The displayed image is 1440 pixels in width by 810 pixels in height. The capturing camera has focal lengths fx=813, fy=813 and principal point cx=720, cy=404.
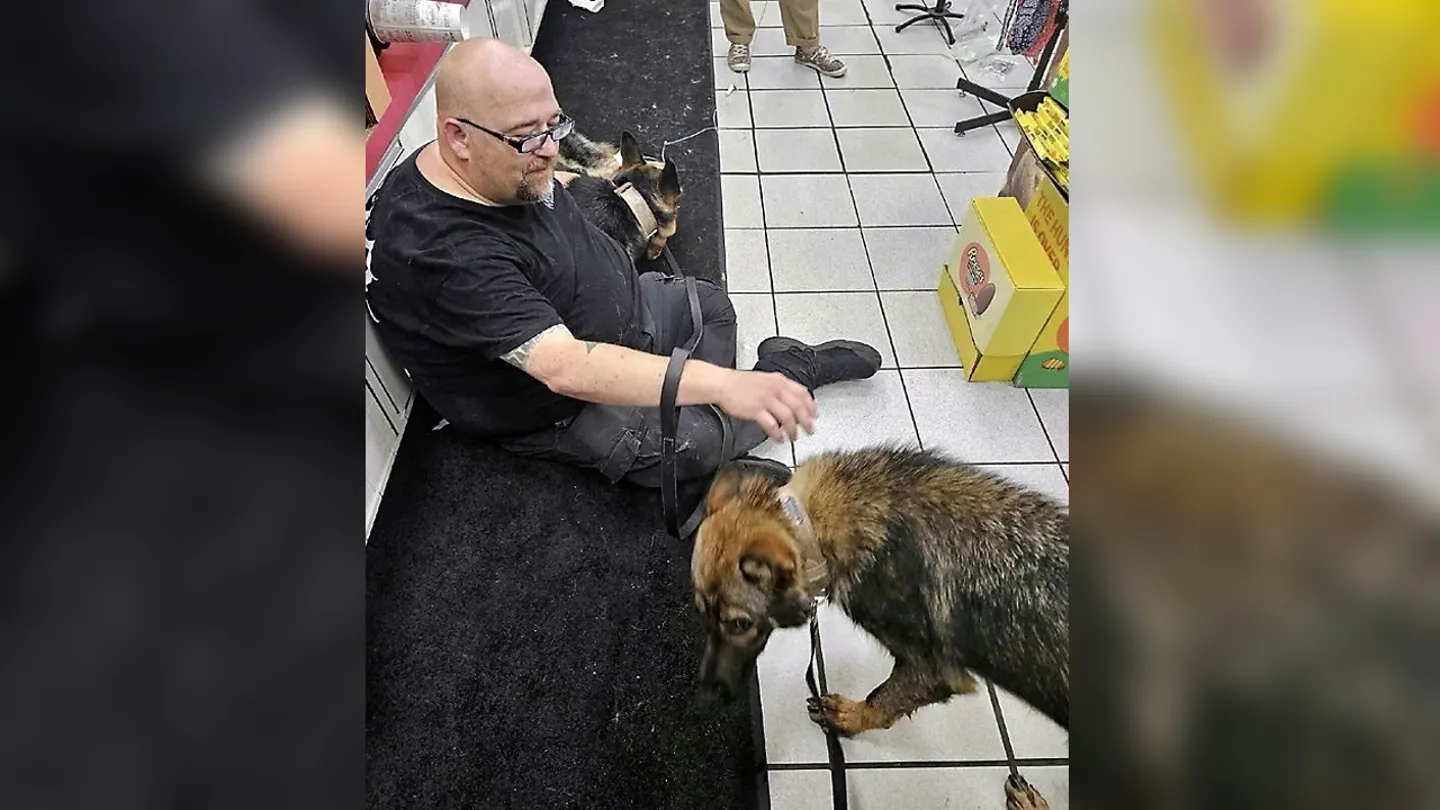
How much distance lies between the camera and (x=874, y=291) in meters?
3.07

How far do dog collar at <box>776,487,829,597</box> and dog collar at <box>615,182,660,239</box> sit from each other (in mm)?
1596

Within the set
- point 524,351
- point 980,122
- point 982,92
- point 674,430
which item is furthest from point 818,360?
point 982,92

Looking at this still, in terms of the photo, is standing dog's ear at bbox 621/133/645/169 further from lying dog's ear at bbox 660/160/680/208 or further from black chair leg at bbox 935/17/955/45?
black chair leg at bbox 935/17/955/45

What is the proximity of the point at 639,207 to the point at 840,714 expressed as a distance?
188 centimetres

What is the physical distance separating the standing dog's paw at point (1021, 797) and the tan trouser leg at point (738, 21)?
12.1 feet

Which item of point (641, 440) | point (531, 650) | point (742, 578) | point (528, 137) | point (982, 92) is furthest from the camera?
point (982, 92)

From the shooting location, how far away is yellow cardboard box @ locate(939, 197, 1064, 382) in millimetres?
2406

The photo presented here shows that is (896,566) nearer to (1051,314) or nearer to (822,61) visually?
(1051,314)

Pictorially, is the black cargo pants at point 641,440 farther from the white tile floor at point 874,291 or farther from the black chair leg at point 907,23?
the black chair leg at point 907,23

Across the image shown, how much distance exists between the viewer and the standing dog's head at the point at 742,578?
1.53m
